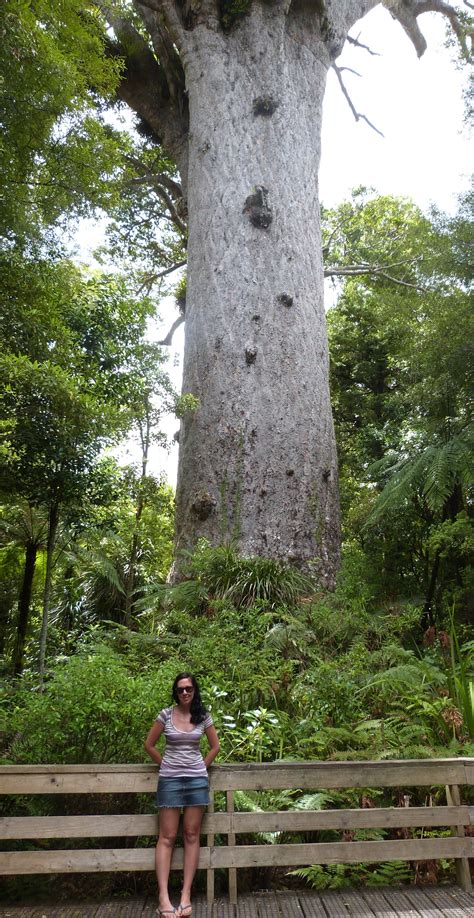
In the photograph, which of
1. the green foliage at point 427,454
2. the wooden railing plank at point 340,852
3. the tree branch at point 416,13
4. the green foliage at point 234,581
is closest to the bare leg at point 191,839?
the wooden railing plank at point 340,852

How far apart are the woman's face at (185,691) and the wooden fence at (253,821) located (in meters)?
0.31

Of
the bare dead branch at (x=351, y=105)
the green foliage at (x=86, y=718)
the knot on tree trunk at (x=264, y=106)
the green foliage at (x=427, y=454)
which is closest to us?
the green foliage at (x=86, y=718)

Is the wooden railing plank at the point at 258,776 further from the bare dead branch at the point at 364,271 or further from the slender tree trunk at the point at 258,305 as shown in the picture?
the bare dead branch at the point at 364,271

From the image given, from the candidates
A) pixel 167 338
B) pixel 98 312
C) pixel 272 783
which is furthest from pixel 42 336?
pixel 167 338

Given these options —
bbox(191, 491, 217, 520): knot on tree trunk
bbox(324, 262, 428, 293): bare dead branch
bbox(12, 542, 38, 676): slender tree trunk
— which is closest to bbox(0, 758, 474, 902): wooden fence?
bbox(191, 491, 217, 520): knot on tree trunk

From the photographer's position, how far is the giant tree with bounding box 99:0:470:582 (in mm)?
6191

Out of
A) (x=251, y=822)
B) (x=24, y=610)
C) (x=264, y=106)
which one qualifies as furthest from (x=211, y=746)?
(x=264, y=106)

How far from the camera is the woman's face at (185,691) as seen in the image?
2.93 metres

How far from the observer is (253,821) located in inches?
113

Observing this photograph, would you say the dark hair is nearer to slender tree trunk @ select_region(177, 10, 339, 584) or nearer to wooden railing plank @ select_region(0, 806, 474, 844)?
wooden railing plank @ select_region(0, 806, 474, 844)

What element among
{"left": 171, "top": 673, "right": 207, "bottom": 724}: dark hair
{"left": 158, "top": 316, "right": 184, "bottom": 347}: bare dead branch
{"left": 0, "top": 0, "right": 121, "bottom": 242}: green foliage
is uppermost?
{"left": 158, "top": 316, "right": 184, "bottom": 347}: bare dead branch

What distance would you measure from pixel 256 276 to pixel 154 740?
5195 millimetres

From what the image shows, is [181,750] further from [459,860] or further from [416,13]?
[416,13]

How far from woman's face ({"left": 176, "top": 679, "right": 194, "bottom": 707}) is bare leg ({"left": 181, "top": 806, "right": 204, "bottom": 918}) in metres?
0.41
